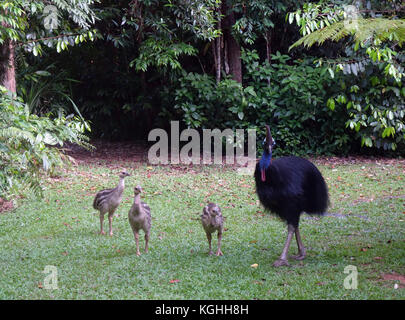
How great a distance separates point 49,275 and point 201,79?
8.22 meters

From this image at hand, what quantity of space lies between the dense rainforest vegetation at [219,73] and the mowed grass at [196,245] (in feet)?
7.18

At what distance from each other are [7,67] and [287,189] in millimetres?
6530

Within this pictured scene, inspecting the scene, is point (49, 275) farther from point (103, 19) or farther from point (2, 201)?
point (103, 19)

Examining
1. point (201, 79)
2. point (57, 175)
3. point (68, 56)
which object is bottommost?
point (57, 175)

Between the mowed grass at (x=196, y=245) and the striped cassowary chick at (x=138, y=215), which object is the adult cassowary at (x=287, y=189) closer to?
the mowed grass at (x=196, y=245)

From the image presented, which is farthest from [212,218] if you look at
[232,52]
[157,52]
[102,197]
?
[232,52]

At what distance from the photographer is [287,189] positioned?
576 cm

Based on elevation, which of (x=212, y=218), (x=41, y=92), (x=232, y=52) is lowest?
(x=212, y=218)

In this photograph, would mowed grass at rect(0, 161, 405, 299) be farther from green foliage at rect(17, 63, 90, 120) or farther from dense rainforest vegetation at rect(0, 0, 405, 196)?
dense rainforest vegetation at rect(0, 0, 405, 196)

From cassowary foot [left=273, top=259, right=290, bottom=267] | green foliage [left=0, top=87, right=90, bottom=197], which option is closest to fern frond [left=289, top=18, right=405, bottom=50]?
cassowary foot [left=273, top=259, right=290, bottom=267]

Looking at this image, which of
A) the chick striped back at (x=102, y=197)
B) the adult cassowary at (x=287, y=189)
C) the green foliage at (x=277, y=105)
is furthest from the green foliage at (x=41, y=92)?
the adult cassowary at (x=287, y=189)

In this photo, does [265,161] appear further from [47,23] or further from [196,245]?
[47,23]

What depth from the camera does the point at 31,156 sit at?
7.70 metres

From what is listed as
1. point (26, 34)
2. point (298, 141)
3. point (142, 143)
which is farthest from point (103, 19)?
point (298, 141)
